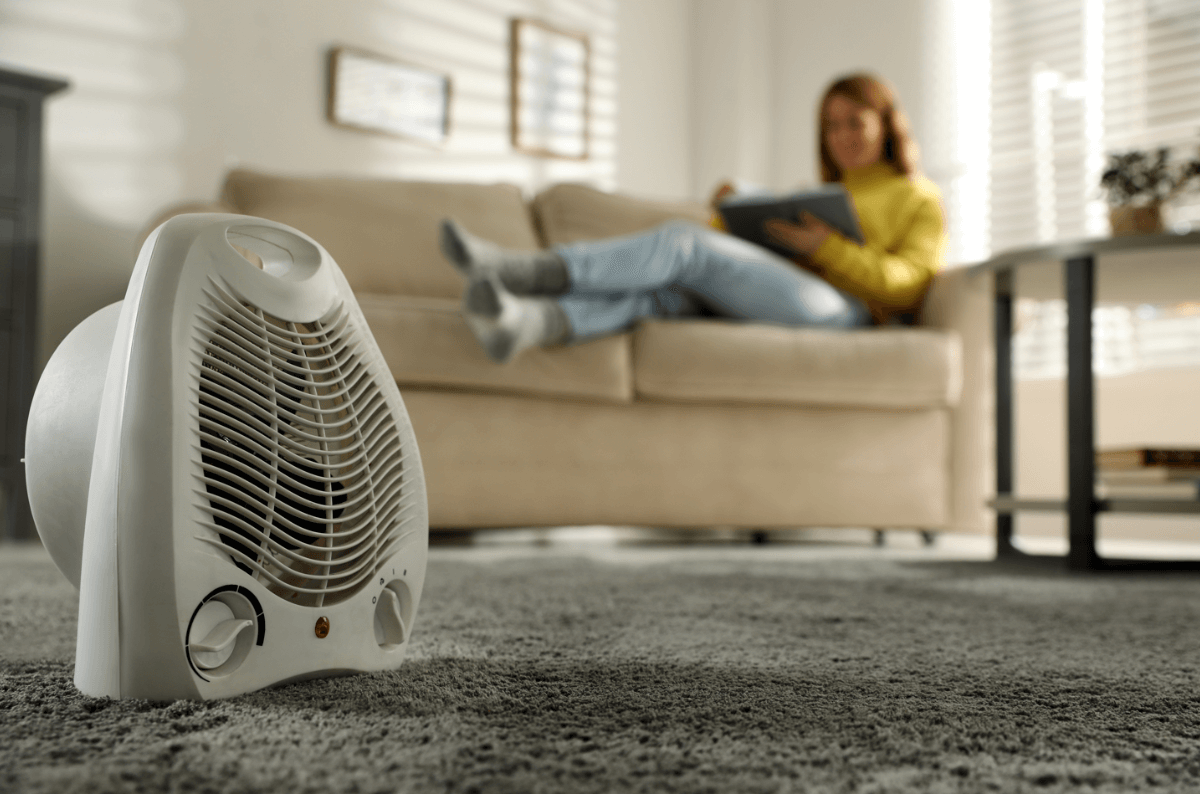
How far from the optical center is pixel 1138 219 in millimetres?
1733

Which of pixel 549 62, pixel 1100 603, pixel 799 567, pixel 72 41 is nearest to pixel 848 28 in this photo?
pixel 549 62

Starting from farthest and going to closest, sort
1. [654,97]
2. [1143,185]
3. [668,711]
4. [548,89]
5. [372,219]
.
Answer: [654,97]
[548,89]
[372,219]
[1143,185]
[668,711]

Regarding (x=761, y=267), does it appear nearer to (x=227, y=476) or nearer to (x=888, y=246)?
(x=888, y=246)

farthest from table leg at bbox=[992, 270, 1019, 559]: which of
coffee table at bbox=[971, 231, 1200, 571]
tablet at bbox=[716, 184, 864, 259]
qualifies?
tablet at bbox=[716, 184, 864, 259]

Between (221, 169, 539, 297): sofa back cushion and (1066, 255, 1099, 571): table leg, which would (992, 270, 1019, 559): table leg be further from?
(221, 169, 539, 297): sofa back cushion

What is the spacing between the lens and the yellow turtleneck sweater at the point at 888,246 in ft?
7.03

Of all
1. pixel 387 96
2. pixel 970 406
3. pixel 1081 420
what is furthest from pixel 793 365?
pixel 387 96

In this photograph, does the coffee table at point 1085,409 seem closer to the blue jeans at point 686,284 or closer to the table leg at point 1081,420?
the table leg at point 1081,420

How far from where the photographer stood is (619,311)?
192 cm

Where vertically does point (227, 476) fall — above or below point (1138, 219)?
below

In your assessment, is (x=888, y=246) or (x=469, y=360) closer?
(x=469, y=360)

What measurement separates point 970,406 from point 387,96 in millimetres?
2166

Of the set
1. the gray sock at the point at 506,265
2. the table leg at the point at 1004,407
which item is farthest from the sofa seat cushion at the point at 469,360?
the table leg at the point at 1004,407

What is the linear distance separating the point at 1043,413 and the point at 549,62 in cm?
220
